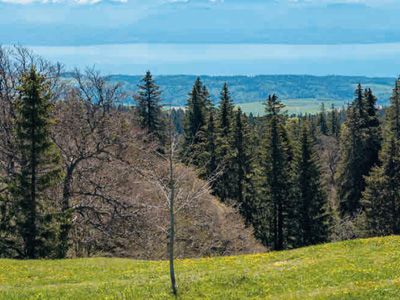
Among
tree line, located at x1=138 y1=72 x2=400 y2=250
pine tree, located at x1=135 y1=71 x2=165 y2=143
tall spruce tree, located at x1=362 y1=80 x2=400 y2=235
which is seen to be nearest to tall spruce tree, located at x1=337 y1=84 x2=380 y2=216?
tree line, located at x1=138 y1=72 x2=400 y2=250

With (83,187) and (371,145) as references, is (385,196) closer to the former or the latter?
(371,145)

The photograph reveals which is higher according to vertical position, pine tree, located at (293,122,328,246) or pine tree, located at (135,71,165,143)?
pine tree, located at (135,71,165,143)

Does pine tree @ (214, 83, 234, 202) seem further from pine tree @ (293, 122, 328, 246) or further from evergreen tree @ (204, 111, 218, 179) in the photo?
pine tree @ (293, 122, 328, 246)

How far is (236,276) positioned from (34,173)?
17230 millimetres

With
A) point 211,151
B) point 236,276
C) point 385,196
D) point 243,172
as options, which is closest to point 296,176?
point 243,172

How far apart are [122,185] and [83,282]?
923 inches

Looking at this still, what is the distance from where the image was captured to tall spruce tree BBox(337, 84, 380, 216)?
71.0 meters

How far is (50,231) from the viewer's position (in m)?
35.1

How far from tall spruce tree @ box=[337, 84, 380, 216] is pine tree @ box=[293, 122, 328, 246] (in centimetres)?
1304

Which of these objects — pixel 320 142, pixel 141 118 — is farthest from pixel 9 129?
pixel 320 142

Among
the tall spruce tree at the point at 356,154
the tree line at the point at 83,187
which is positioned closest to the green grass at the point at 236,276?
the tree line at the point at 83,187

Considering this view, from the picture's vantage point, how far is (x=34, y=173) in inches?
1378

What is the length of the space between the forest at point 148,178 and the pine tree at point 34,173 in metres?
0.06

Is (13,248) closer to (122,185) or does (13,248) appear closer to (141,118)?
(122,185)
